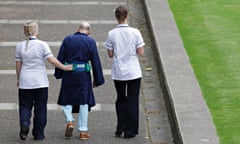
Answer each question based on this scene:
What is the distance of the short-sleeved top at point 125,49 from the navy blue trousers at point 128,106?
14 centimetres

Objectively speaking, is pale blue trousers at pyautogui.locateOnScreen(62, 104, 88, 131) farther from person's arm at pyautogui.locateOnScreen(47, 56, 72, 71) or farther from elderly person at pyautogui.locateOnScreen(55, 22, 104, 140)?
person's arm at pyautogui.locateOnScreen(47, 56, 72, 71)

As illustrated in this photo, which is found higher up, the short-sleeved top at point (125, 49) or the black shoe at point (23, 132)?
the short-sleeved top at point (125, 49)

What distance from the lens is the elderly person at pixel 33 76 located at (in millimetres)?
10789

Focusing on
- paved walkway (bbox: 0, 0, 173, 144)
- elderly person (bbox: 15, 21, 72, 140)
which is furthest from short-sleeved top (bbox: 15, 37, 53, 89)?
paved walkway (bbox: 0, 0, 173, 144)

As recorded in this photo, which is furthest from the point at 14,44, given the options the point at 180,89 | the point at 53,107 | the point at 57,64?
the point at 57,64

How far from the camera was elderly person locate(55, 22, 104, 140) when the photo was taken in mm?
10922

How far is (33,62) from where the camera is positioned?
10844 mm

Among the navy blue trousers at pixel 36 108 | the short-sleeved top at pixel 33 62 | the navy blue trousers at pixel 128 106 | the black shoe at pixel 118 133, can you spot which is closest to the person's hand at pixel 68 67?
the short-sleeved top at pixel 33 62

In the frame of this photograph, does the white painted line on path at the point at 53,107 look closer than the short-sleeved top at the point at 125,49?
No

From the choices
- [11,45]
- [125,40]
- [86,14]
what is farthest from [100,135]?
[86,14]

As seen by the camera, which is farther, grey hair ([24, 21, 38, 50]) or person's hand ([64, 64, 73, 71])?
person's hand ([64, 64, 73, 71])

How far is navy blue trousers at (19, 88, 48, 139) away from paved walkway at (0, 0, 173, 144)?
199 mm

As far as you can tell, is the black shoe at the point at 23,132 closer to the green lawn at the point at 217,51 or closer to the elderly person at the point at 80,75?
the elderly person at the point at 80,75

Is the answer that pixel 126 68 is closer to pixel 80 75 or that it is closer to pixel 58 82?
pixel 80 75
